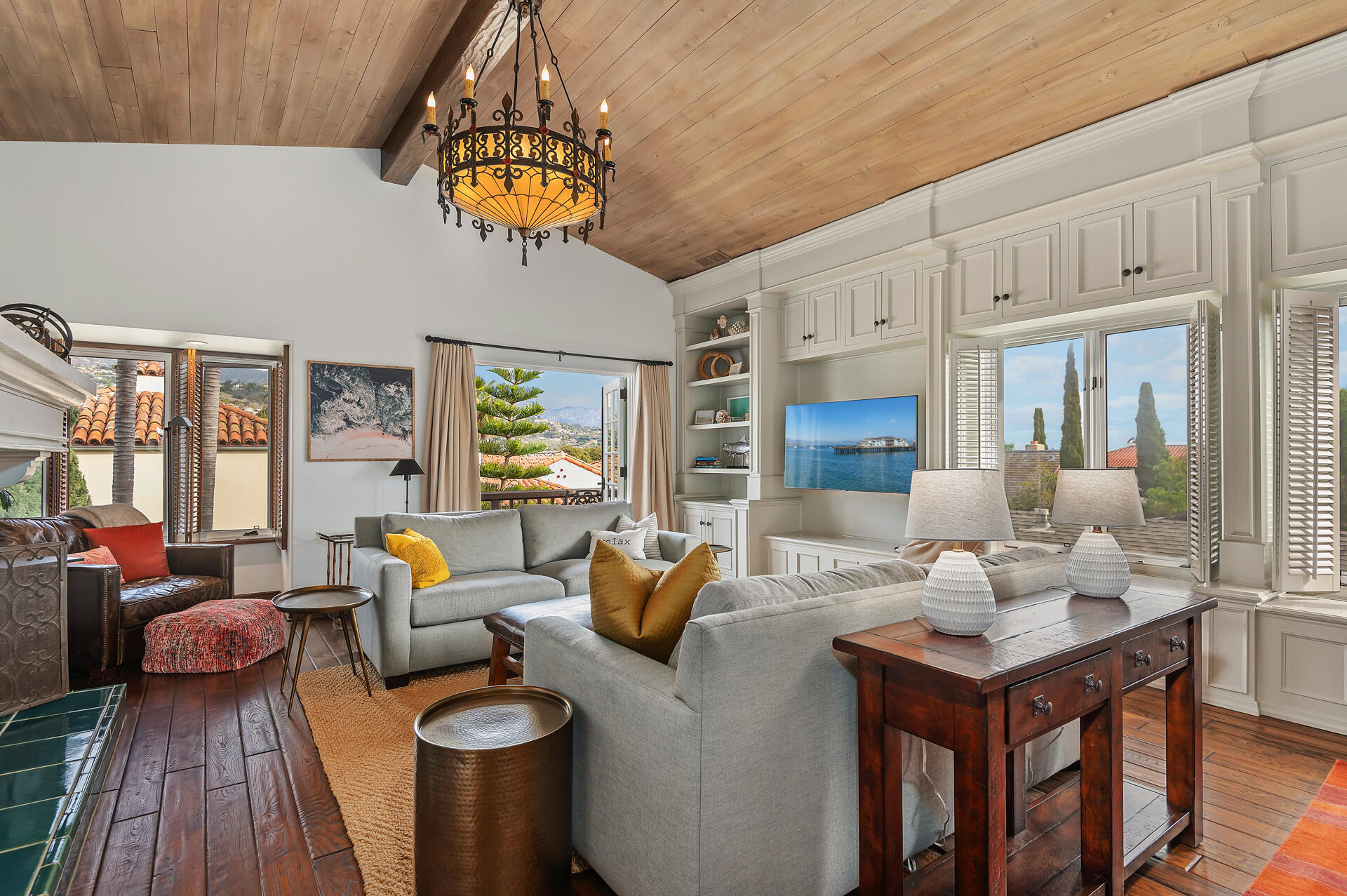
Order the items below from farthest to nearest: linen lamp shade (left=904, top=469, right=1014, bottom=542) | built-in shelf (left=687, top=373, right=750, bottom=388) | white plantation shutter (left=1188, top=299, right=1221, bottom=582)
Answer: built-in shelf (left=687, top=373, right=750, bottom=388) < white plantation shutter (left=1188, top=299, right=1221, bottom=582) < linen lamp shade (left=904, top=469, right=1014, bottom=542)

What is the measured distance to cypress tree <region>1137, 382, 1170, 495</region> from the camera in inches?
142

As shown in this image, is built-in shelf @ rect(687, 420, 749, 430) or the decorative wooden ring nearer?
built-in shelf @ rect(687, 420, 749, 430)

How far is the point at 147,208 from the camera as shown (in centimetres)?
441

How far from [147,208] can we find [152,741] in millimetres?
3513

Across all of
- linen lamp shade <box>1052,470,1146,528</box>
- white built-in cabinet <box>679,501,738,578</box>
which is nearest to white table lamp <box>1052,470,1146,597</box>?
linen lamp shade <box>1052,470,1146,528</box>

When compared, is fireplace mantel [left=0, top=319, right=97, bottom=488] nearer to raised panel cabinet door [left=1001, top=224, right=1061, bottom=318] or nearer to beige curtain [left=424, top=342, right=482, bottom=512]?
beige curtain [left=424, top=342, right=482, bottom=512]

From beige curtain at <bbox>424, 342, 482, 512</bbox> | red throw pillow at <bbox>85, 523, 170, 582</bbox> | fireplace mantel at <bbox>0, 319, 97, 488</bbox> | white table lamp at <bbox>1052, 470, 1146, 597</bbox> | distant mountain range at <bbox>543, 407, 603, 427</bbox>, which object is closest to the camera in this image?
fireplace mantel at <bbox>0, 319, 97, 488</bbox>

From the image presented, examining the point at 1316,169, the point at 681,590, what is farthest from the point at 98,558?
the point at 1316,169

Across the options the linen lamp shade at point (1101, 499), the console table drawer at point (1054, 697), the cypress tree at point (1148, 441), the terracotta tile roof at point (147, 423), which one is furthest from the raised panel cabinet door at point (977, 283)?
the terracotta tile roof at point (147, 423)

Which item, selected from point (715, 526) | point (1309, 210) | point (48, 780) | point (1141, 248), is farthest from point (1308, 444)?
point (48, 780)

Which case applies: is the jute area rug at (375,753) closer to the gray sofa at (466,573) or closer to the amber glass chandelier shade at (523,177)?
the gray sofa at (466,573)

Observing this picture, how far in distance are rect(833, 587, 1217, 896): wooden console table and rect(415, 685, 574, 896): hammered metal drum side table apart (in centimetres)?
77

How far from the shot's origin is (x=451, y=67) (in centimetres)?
370

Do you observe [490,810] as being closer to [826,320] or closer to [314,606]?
[314,606]
